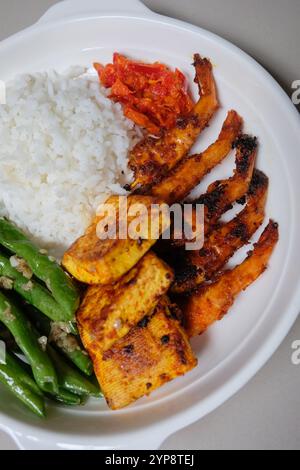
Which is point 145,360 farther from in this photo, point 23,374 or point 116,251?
point 23,374

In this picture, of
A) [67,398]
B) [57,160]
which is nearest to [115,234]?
[57,160]

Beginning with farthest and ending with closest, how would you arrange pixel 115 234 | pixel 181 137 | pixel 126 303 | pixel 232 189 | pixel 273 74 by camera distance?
pixel 273 74 → pixel 181 137 → pixel 232 189 → pixel 115 234 → pixel 126 303

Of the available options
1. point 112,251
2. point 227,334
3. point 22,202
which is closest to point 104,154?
point 22,202

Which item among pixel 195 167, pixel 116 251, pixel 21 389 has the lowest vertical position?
pixel 21 389

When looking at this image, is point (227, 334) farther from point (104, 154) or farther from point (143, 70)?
point (143, 70)

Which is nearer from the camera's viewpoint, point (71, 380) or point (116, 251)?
point (116, 251)
